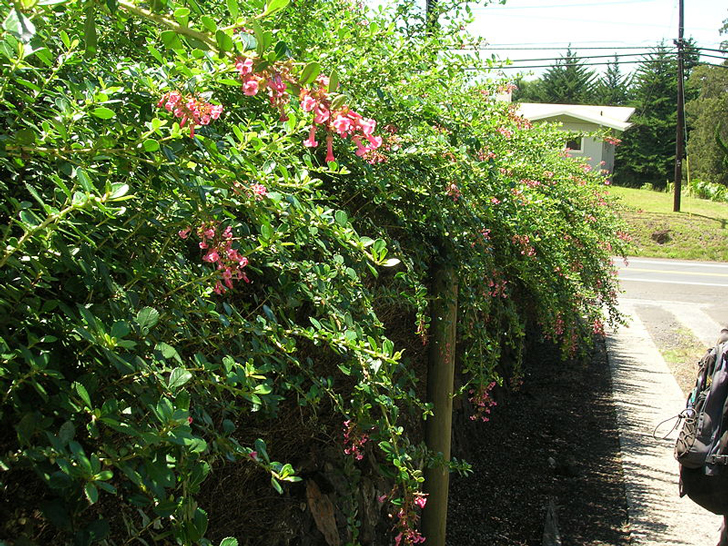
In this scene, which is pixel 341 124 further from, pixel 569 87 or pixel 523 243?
pixel 569 87

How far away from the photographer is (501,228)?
3955 millimetres

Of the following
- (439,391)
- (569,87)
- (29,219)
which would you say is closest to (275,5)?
(29,219)

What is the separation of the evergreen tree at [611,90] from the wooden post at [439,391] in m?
62.8

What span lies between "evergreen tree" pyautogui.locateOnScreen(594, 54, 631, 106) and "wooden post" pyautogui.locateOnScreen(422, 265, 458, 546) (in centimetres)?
6276

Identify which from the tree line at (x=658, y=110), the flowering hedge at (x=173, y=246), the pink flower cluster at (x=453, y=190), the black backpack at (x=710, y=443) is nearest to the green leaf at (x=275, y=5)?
the flowering hedge at (x=173, y=246)

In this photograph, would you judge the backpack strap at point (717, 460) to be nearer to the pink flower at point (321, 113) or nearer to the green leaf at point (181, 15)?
the pink flower at point (321, 113)

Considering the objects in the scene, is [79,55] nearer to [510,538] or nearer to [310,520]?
[310,520]

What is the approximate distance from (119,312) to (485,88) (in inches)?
135

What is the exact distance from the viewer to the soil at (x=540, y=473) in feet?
14.7

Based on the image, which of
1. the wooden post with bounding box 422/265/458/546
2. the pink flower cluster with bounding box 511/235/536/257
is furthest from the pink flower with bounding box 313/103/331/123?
the pink flower cluster with bounding box 511/235/536/257

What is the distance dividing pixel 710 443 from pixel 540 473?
5.68 feet

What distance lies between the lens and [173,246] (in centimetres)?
171

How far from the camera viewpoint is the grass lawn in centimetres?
2166

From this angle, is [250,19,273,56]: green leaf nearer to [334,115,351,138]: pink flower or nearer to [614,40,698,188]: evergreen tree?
[334,115,351,138]: pink flower
